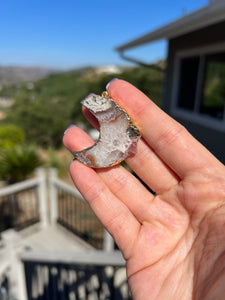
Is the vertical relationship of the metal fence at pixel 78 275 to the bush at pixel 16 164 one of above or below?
above

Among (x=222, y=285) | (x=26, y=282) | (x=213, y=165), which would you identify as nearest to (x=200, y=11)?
(x=213, y=165)

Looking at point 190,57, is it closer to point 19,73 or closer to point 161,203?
point 161,203

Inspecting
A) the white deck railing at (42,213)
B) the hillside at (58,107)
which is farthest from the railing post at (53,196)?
the hillside at (58,107)

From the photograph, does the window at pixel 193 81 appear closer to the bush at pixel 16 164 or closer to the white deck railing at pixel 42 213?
the white deck railing at pixel 42 213

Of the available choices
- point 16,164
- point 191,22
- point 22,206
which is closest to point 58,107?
point 16,164

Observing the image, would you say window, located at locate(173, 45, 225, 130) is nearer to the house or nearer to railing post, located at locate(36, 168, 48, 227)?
the house

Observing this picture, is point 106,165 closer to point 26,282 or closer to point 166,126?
point 166,126

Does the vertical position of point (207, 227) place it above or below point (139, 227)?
above
